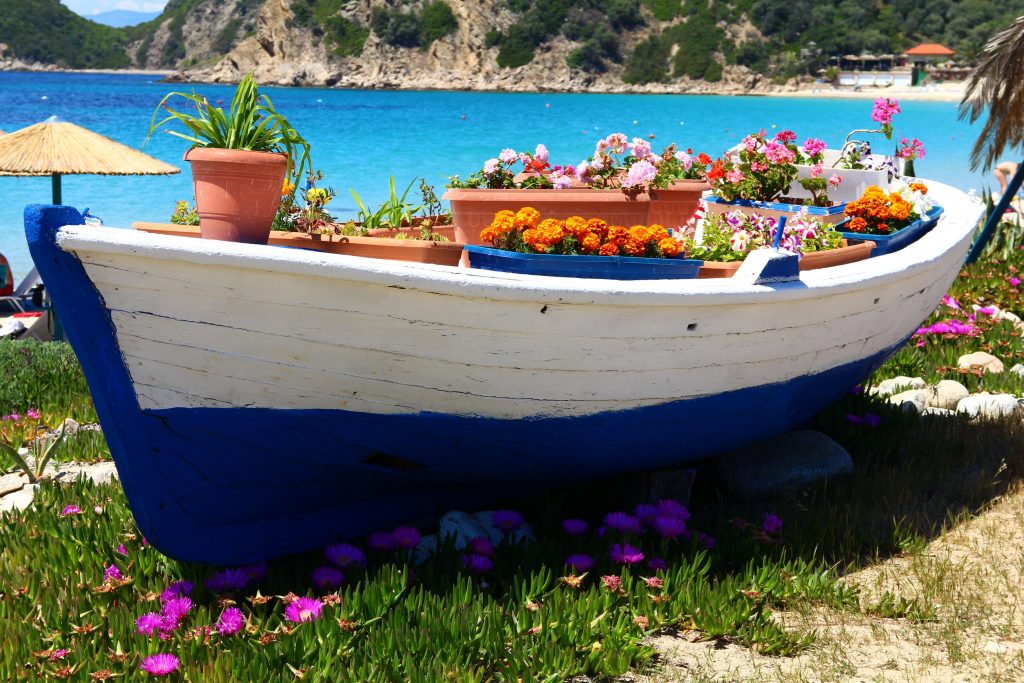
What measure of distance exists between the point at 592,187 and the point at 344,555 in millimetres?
2176

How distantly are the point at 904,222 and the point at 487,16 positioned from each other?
344ft

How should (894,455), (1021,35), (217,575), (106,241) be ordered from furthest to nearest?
(1021,35), (894,455), (217,575), (106,241)

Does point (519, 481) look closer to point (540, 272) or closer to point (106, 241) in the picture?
point (540, 272)

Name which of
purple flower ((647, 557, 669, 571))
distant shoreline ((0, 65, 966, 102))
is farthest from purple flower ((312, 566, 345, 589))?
distant shoreline ((0, 65, 966, 102))

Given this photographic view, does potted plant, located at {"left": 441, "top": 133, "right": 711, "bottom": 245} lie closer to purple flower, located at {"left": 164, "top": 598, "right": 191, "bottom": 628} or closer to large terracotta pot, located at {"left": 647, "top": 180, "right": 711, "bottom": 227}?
large terracotta pot, located at {"left": 647, "top": 180, "right": 711, "bottom": 227}

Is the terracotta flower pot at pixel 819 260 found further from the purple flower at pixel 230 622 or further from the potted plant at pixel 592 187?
the purple flower at pixel 230 622

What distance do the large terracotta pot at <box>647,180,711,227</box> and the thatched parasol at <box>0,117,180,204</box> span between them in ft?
20.1

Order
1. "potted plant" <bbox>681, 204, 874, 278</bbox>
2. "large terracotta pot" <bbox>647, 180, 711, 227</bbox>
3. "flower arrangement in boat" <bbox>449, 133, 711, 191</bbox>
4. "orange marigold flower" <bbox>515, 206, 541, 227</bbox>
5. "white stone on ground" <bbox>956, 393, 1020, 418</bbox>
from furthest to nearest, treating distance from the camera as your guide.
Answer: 1. "white stone on ground" <bbox>956, 393, 1020, 418</bbox>
2. "large terracotta pot" <bbox>647, 180, 711, 227</bbox>
3. "flower arrangement in boat" <bbox>449, 133, 711, 191</bbox>
4. "potted plant" <bbox>681, 204, 874, 278</bbox>
5. "orange marigold flower" <bbox>515, 206, 541, 227</bbox>

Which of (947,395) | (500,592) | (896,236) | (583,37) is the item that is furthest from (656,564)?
(583,37)

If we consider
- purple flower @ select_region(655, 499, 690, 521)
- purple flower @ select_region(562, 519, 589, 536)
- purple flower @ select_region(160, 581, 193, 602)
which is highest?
purple flower @ select_region(655, 499, 690, 521)

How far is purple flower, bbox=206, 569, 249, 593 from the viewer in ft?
12.0

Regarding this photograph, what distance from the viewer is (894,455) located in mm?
5387

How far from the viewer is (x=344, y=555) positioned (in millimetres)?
3762

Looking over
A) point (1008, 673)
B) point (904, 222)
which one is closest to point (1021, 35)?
point (904, 222)
